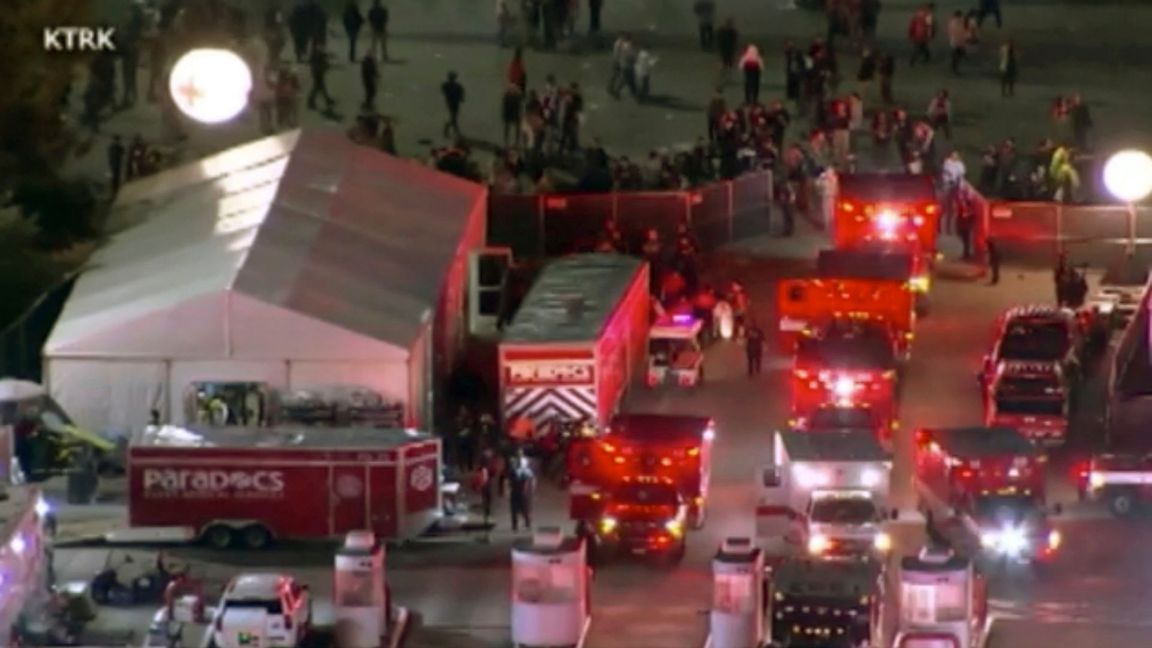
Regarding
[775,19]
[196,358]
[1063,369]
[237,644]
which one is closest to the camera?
[237,644]

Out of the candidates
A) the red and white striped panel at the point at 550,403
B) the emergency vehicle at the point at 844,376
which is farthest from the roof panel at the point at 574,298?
the emergency vehicle at the point at 844,376

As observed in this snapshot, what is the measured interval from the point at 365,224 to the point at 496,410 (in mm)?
4637

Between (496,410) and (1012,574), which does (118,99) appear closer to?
(496,410)

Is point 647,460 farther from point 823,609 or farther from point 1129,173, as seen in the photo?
point 1129,173

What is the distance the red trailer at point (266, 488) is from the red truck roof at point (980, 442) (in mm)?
7840

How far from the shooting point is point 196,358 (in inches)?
2544

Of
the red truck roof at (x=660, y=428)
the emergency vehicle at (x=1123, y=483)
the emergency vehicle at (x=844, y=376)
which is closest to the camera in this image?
the red truck roof at (x=660, y=428)

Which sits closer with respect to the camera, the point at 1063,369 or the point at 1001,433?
the point at 1001,433

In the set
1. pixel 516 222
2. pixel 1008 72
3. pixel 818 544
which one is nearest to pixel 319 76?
pixel 516 222

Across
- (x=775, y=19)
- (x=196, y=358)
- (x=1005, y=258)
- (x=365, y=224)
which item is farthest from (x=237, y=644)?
(x=775, y=19)

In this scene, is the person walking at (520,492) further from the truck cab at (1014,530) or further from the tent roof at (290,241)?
the truck cab at (1014,530)

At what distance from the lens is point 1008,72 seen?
8844cm

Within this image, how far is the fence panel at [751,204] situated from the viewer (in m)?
79.8

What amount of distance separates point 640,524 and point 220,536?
612 centimetres
